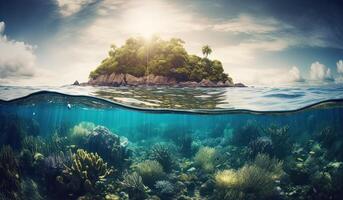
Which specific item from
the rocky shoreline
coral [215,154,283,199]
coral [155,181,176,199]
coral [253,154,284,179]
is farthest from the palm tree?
coral [253,154,284,179]

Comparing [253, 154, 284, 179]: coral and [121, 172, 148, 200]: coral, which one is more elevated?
[253, 154, 284, 179]: coral

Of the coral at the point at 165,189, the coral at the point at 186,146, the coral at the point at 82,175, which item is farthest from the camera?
the coral at the point at 186,146

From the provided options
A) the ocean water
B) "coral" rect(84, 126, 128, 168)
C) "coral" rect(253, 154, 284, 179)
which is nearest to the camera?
the ocean water

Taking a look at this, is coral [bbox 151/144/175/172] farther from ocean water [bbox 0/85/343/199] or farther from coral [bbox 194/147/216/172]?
coral [bbox 194/147/216/172]

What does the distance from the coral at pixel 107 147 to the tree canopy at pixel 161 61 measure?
202 inches

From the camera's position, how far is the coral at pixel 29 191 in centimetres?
1092

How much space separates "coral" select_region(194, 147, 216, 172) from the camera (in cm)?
1408

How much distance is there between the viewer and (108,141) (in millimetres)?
14062

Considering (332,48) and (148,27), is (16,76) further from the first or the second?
(332,48)

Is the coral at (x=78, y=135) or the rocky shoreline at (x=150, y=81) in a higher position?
the rocky shoreline at (x=150, y=81)

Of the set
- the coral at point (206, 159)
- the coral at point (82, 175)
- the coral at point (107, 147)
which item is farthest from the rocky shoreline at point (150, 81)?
the coral at point (206, 159)

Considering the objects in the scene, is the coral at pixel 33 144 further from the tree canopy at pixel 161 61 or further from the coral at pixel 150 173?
the tree canopy at pixel 161 61

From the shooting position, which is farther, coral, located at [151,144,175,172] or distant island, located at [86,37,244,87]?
coral, located at [151,144,175,172]

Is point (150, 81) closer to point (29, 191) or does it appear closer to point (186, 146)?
point (29, 191)
